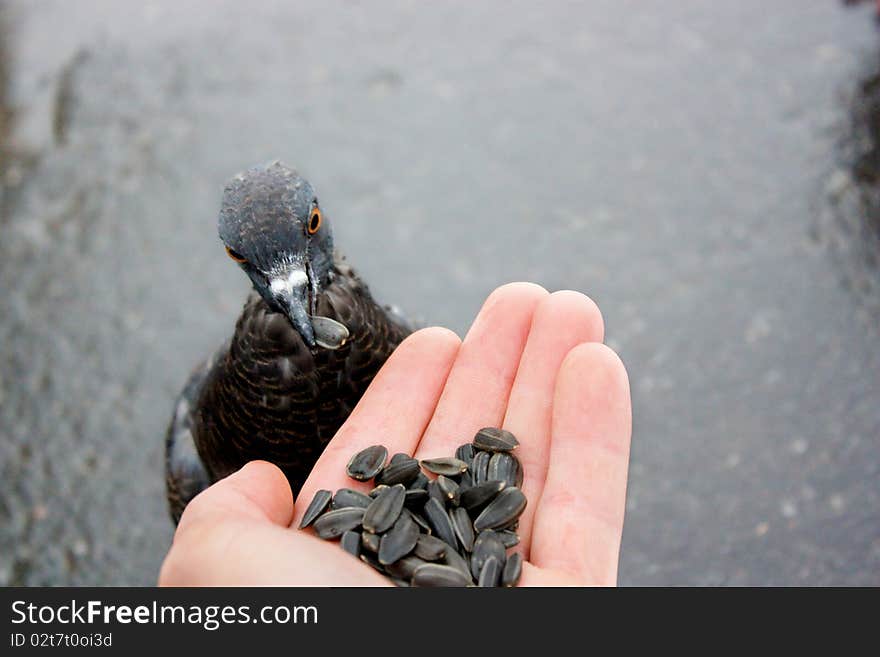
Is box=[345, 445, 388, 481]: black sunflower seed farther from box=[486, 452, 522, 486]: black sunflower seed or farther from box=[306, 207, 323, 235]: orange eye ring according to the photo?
box=[306, 207, 323, 235]: orange eye ring

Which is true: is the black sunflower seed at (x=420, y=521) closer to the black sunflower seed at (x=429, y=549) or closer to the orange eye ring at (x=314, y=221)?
the black sunflower seed at (x=429, y=549)

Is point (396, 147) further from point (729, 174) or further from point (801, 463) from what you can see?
point (801, 463)

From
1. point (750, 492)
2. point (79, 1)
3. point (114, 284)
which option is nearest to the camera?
point (750, 492)

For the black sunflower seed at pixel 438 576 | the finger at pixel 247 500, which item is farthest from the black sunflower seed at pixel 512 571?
the finger at pixel 247 500

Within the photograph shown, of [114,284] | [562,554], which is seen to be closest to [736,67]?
[114,284]

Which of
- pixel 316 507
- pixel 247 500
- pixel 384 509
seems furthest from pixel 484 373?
pixel 247 500

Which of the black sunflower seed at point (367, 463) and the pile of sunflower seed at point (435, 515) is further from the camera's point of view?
the black sunflower seed at point (367, 463)
